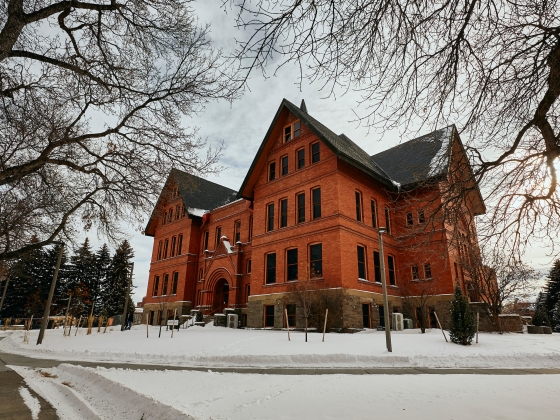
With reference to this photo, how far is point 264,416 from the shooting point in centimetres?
431

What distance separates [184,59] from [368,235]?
17.5m

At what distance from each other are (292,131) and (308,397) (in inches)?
900

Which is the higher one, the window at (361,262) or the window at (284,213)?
the window at (284,213)

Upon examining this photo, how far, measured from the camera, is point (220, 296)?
3009cm

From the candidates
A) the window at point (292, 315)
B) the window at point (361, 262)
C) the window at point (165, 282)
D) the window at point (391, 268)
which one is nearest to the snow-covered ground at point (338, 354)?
the window at point (292, 315)

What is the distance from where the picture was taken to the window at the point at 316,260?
69.1 ft

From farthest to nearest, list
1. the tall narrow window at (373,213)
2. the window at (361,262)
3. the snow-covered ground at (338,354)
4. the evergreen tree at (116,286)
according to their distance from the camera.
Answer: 1. the evergreen tree at (116,286)
2. the tall narrow window at (373,213)
3. the window at (361,262)
4. the snow-covered ground at (338,354)

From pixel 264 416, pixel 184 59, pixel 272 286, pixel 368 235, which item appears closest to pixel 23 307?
pixel 272 286

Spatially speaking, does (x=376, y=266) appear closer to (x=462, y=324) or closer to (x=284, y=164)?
(x=462, y=324)

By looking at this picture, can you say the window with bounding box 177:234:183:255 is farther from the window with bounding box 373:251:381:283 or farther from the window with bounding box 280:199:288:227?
the window with bounding box 373:251:381:283

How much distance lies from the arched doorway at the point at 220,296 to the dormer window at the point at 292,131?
13569 mm

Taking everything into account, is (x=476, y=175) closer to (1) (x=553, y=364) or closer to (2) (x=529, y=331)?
Answer: (1) (x=553, y=364)

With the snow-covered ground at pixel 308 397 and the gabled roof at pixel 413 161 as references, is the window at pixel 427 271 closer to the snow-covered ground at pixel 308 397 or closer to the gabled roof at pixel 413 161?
the gabled roof at pixel 413 161

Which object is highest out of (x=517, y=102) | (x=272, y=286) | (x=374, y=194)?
(x=374, y=194)
